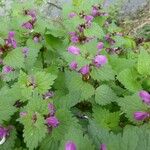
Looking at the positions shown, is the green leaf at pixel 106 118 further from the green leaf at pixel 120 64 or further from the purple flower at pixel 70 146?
the purple flower at pixel 70 146

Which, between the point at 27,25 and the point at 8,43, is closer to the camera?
the point at 8,43

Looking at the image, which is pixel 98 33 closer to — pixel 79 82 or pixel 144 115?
pixel 79 82

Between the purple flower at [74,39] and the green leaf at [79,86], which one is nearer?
the green leaf at [79,86]

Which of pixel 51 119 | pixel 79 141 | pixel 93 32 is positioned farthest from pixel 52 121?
pixel 93 32

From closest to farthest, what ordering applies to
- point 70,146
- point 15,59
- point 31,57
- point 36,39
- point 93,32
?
1. point 70,146
2. point 15,59
3. point 31,57
4. point 93,32
5. point 36,39

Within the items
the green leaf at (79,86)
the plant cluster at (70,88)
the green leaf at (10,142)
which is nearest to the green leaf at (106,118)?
the plant cluster at (70,88)

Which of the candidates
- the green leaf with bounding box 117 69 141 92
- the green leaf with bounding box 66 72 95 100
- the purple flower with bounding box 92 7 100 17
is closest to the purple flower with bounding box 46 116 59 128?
the green leaf with bounding box 66 72 95 100

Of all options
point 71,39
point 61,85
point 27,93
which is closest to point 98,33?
point 71,39

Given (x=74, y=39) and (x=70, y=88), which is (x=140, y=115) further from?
(x=74, y=39)
